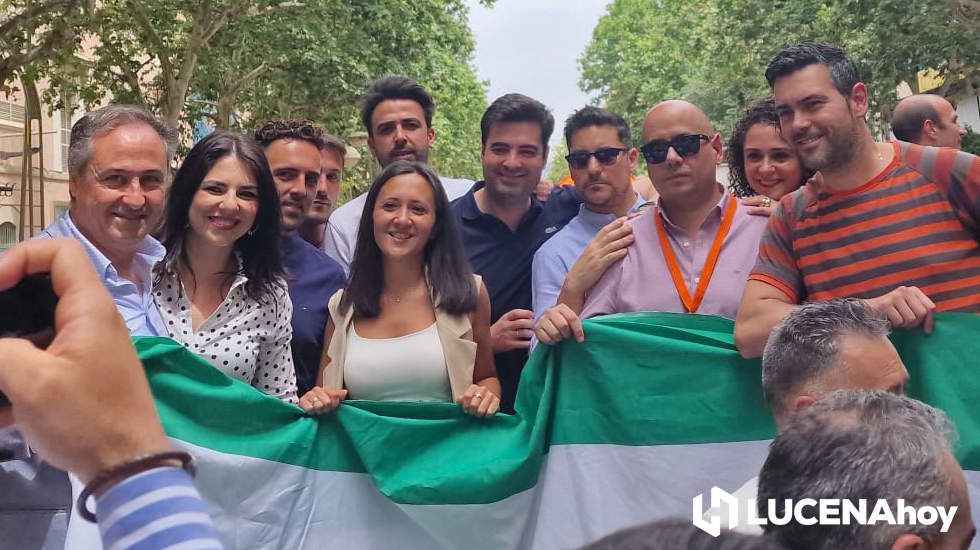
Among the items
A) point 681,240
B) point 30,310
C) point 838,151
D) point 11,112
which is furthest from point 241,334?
point 11,112

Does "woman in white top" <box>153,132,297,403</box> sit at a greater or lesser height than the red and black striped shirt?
lesser

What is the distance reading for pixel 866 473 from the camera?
154cm

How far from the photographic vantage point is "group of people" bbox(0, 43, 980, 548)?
2924mm

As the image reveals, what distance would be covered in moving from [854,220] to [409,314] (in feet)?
5.80

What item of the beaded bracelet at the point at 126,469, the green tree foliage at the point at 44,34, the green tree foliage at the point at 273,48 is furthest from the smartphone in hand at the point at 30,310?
the green tree foliage at the point at 273,48

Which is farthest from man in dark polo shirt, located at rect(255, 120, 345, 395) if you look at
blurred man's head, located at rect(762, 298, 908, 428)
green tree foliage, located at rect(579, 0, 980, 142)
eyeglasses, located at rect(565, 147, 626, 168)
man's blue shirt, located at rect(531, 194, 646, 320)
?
green tree foliage, located at rect(579, 0, 980, 142)

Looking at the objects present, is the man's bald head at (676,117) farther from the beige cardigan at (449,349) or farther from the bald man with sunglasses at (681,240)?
the beige cardigan at (449,349)

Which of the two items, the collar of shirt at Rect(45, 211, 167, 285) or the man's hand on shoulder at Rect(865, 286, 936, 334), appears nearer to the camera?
the man's hand on shoulder at Rect(865, 286, 936, 334)

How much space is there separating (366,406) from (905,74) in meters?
15.2

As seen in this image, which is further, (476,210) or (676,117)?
(476,210)

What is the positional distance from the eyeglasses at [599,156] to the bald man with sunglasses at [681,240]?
2.73 ft

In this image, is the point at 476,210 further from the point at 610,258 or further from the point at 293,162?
the point at 610,258

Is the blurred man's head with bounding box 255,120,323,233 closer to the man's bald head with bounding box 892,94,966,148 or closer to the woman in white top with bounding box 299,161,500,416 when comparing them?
the woman in white top with bounding box 299,161,500,416

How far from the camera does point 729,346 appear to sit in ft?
10.8
